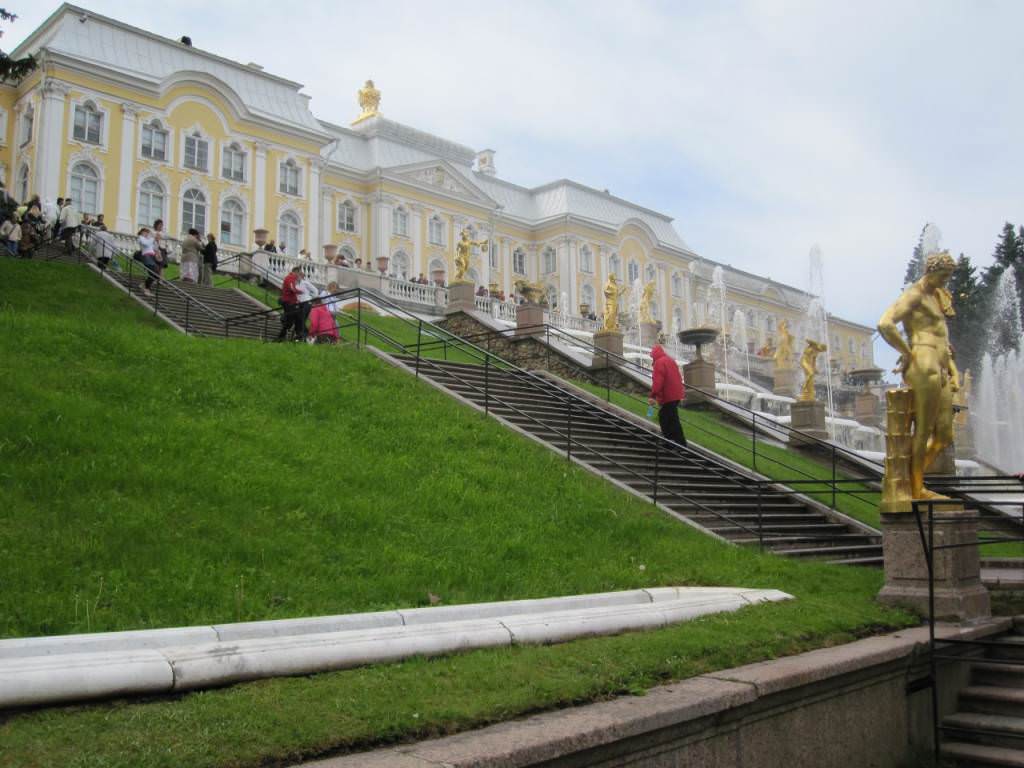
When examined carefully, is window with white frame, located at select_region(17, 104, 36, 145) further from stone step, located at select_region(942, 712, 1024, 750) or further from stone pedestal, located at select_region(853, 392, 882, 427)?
stone step, located at select_region(942, 712, 1024, 750)

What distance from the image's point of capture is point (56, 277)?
20484 mm

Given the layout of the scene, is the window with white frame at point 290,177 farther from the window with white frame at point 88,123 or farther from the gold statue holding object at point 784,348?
the gold statue holding object at point 784,348

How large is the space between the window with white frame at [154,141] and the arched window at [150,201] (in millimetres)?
1153

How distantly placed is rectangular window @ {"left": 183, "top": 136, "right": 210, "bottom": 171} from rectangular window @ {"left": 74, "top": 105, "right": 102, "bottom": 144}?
399cm

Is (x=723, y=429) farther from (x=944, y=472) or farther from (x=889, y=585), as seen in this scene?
Result: (x=889, y=585)

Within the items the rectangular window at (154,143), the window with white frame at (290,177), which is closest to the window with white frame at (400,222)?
the window with white frame at (290,177)

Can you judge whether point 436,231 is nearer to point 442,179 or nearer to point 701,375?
point 442,179

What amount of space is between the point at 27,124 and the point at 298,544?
3943 cm

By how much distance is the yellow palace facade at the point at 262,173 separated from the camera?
39.2 meters

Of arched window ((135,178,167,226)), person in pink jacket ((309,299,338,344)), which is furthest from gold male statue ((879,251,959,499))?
arched window ((135,178,167,226))

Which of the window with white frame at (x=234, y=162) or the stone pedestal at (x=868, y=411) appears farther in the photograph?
the window with white frame at (x=234, y=162)

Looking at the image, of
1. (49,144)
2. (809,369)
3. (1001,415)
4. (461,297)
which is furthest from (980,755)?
(49,144)

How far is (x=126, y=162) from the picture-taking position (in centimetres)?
4025

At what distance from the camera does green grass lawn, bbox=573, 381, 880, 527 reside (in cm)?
1528
